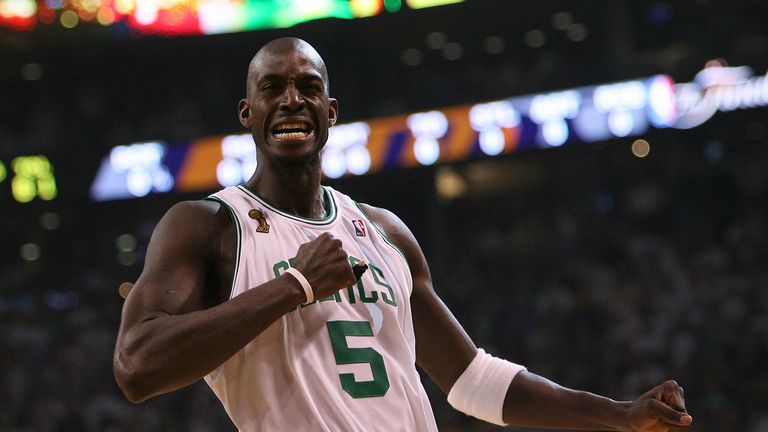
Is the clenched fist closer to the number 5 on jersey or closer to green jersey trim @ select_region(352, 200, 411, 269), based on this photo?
the number 5 on jersey

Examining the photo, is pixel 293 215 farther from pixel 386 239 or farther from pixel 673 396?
pixel 673 396

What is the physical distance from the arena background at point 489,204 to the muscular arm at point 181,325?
30.0 feet

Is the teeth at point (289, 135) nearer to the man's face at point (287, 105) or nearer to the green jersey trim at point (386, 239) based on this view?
the man's face at point (287, 105)

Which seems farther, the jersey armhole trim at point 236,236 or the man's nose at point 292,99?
the man's nose at point 292,99

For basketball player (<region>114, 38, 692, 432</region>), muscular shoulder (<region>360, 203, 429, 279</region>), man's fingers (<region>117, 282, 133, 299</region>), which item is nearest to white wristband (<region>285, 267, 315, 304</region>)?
basketball player (<region>114, 38, 692, 432</region>)

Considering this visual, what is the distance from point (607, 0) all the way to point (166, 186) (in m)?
8.28

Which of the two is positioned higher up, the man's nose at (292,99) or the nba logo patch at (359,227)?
the man's nose at (292,99)

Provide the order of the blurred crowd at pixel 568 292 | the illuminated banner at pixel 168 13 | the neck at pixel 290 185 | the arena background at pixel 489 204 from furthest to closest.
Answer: the illuminated banner at pixel 168 13
the arena background at pixel 489 204
the blurred crowd at pixel 568 292
the neck at pixel 290 185

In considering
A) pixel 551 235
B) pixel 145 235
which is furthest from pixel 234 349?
pixel 145 235

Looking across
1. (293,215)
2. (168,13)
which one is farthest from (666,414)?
(168,13)

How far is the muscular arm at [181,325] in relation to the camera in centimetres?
254

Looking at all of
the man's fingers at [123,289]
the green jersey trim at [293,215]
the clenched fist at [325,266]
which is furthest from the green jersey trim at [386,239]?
the man's fingers at [123,289]

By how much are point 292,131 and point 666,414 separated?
4.72 ft

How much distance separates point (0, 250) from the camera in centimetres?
1731
